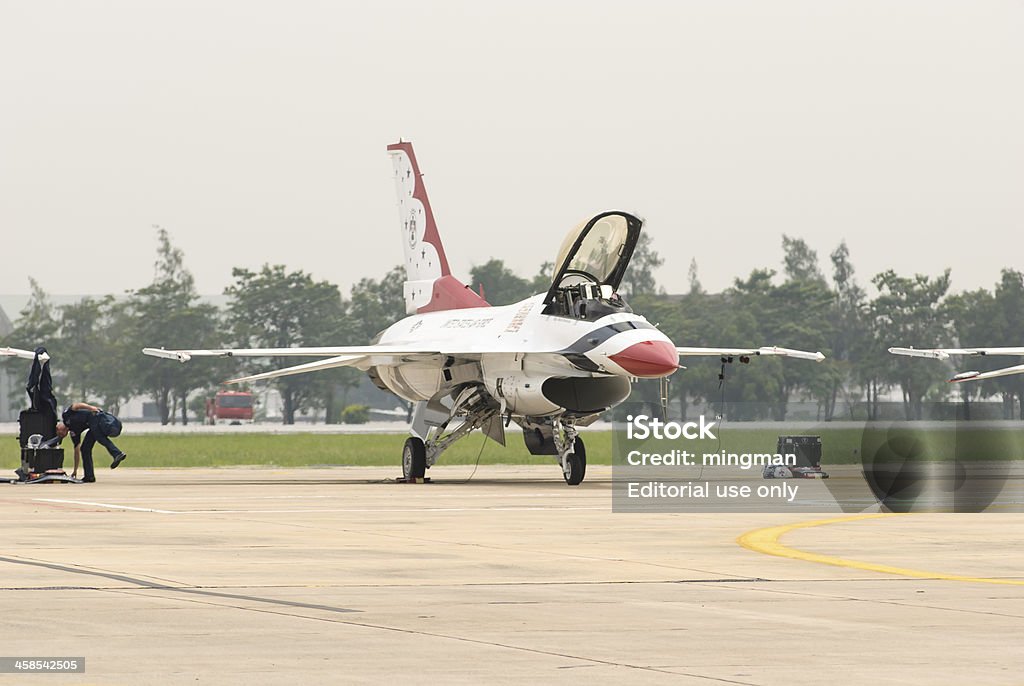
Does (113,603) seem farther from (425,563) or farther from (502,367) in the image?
(502,367)

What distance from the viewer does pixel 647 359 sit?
2633 cm

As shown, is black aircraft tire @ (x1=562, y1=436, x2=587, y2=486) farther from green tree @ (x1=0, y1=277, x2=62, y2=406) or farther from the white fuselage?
green tree @ (x1=0, y1=277, x2=62, y2=406)

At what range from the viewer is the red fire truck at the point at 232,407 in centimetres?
14012

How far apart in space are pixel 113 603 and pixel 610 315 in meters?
17.4

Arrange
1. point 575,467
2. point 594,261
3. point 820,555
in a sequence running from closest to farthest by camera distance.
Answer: point 820,555, point 594,261, point 575,467

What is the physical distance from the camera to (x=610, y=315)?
27.7m

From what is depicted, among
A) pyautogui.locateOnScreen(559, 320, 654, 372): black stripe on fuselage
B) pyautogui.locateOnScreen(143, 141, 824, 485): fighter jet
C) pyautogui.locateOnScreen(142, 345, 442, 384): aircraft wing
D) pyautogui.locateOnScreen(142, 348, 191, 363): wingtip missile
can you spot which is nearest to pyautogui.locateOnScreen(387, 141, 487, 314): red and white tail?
pyautogui.locateOnScreen(143, 141, 824, 485): fighter jet

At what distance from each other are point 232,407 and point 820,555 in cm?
12942

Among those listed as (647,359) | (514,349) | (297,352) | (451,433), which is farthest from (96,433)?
(647,359)

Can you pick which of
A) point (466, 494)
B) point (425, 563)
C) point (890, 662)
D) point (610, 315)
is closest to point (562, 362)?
point (610, 315)

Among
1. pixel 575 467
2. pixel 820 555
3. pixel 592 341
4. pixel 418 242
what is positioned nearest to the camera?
pixel 820 555

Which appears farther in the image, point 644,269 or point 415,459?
point 644,269

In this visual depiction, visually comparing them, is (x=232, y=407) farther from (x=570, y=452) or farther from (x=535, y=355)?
(x=535, y=355)

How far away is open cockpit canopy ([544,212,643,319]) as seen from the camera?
28.4 m
